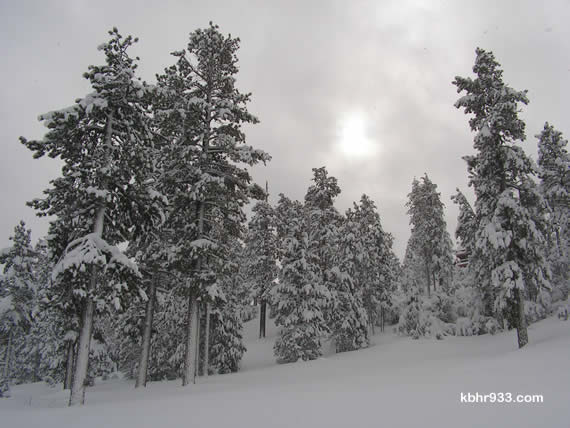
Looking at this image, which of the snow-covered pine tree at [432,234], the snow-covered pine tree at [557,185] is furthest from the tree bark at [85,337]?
the snow-covered pine tree at [432,234]

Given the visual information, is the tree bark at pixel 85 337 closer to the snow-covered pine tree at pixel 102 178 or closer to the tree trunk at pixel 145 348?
the snow-covered pine tree at pixel 102 178

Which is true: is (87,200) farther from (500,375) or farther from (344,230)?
(344,230)

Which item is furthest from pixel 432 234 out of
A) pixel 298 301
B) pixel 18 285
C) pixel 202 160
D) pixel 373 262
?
pixel 18 285

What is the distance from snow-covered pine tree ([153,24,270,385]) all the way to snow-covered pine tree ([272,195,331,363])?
8.32m

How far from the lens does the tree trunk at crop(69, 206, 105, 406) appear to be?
10.9 m

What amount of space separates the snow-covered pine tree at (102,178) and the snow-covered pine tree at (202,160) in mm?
2295

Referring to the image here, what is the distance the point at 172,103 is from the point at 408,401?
15.4 metres

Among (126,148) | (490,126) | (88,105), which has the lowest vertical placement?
(126,148)

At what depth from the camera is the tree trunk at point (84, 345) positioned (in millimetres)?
10875

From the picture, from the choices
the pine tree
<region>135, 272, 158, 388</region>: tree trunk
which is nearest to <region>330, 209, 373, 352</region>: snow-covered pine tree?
the pine tree

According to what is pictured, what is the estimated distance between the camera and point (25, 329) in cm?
3219

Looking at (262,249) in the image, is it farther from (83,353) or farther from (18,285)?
(83,353)

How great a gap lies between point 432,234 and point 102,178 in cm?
4055

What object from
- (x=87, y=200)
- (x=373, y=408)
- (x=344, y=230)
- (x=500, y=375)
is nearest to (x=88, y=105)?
(x=87, y=200)
